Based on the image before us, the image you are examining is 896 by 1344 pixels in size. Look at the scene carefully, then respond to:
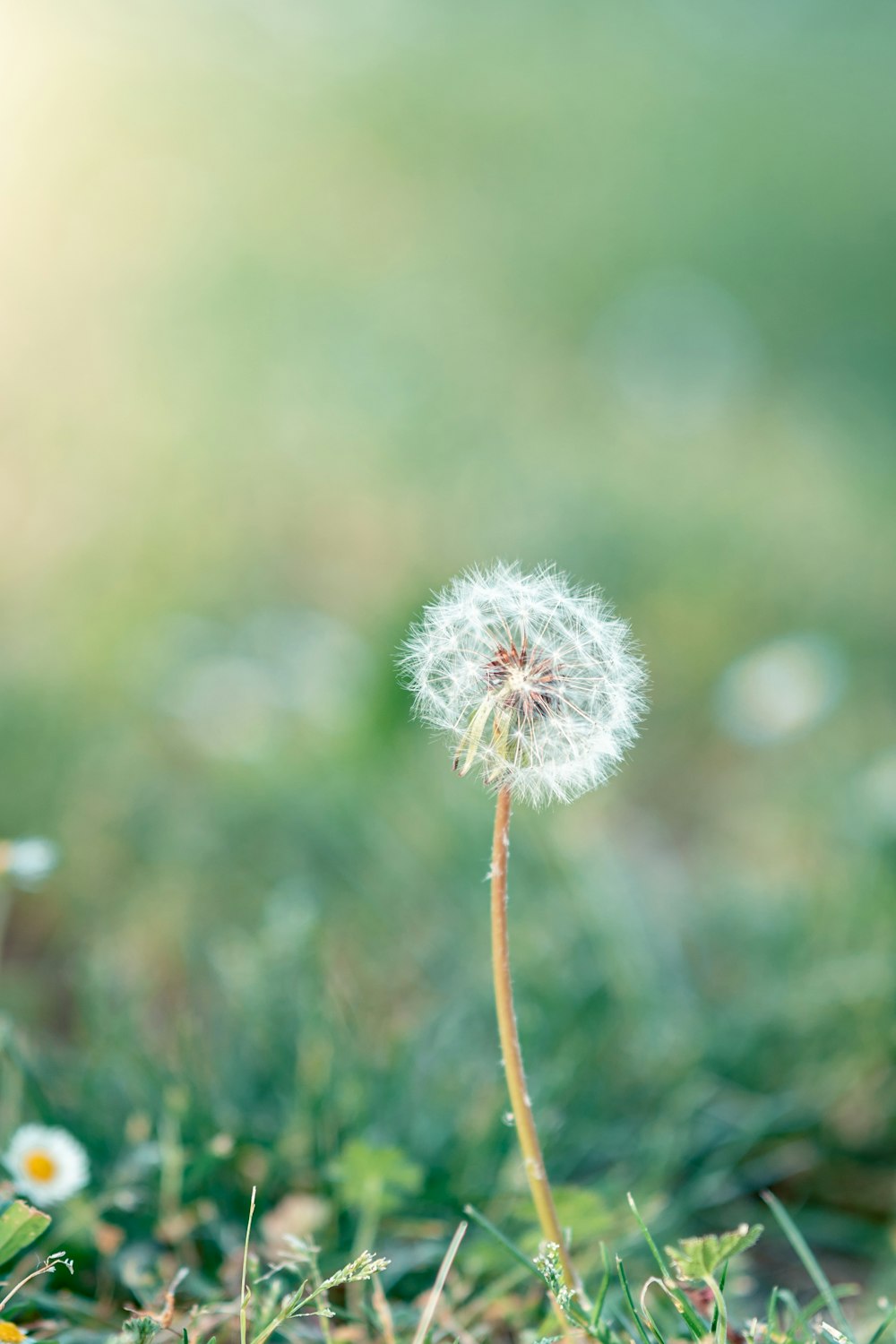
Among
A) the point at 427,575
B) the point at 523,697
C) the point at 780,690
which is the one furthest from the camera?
the point at 427,575

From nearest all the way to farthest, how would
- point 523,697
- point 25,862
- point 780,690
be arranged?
point 523,697 → point 25,862 → point 780,690

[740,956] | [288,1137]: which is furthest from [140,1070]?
[740,956]

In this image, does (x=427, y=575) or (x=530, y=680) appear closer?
(x=530, y=680)

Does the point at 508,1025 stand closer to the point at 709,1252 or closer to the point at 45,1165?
the point at 709,1252

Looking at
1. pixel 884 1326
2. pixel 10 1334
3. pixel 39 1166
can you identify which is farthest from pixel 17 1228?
pixel 884 1326

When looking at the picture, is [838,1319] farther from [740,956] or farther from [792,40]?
[792,40]

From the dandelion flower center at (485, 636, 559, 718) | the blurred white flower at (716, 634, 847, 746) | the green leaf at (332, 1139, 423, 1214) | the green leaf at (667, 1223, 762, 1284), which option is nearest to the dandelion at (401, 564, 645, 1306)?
the dandelion flower center at (485, 636, 559, 718)
